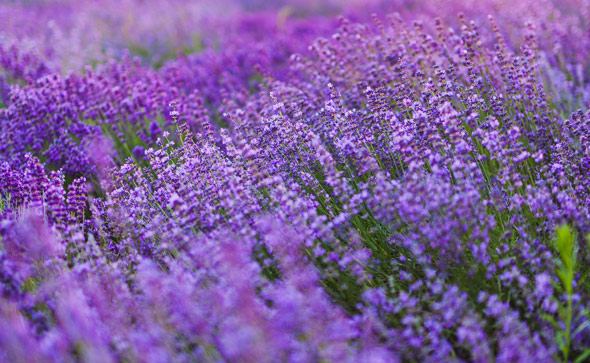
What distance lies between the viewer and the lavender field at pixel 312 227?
188 cm

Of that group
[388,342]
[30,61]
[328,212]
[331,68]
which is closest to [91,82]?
[30,61]

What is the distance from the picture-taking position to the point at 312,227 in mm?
2459

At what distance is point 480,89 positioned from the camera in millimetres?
3738

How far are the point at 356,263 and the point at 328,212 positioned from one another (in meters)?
0.69

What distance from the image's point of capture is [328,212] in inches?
124

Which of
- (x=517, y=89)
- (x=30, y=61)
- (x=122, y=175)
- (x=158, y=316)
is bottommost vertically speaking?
(x=158, y=316)

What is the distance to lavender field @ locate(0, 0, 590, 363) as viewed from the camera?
188cm

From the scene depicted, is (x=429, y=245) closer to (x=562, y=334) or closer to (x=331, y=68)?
(x=562, y=334)

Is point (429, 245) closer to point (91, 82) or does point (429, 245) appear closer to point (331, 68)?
point (331, 68)

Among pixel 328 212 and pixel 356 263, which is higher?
pixel 328 212

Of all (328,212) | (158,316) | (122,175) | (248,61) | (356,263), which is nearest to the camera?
(158,316)

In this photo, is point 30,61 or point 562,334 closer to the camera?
point 562,334

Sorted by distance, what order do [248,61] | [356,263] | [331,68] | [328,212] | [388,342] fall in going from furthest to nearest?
[248,61], [331,68], [328,212], [356,263], [388,342]

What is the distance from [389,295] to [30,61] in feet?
18.1
